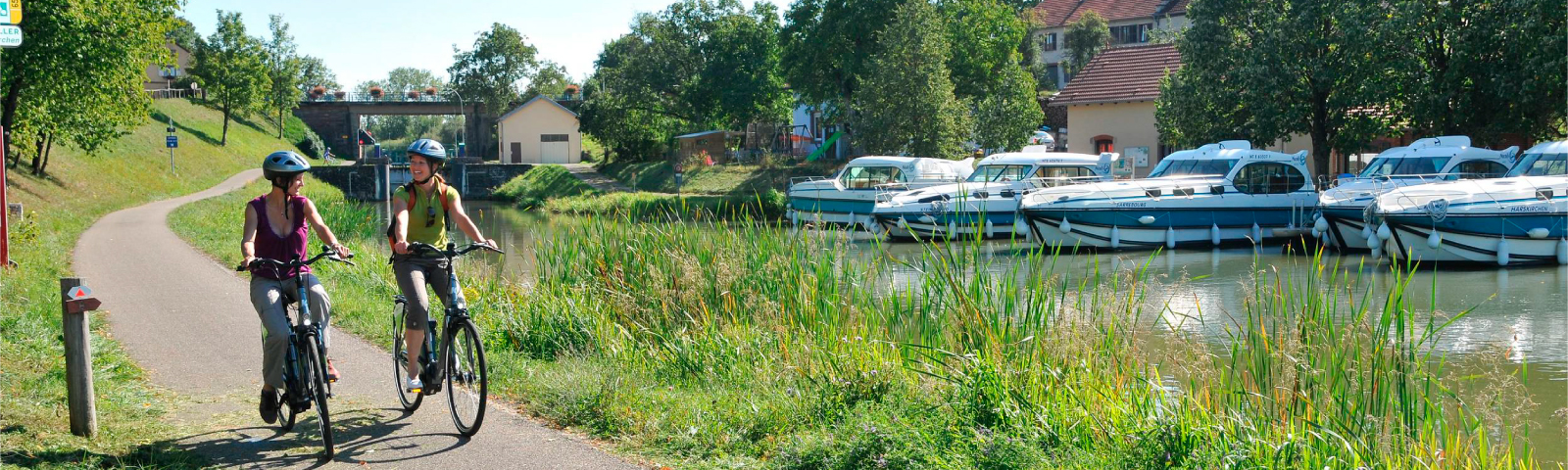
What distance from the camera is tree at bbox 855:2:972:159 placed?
1532 inches

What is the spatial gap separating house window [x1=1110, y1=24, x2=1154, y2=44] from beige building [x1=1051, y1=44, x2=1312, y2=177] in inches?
1229

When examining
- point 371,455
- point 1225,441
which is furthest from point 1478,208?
point 371,455

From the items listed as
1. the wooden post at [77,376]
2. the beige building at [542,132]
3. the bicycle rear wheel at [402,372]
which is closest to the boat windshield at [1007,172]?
the bicycle rear wheel at [402,372]

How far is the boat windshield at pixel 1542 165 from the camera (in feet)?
69.6

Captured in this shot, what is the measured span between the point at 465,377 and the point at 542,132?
239 feet

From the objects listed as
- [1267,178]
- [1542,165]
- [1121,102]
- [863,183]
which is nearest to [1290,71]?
[1267,178]

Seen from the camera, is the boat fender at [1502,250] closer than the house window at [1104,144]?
Yes

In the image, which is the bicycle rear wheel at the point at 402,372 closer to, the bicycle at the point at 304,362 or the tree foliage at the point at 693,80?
the bicycle at the point at 304,362

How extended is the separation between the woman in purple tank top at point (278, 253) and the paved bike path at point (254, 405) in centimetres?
33

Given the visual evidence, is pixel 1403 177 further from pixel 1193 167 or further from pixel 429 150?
pixel 429 150

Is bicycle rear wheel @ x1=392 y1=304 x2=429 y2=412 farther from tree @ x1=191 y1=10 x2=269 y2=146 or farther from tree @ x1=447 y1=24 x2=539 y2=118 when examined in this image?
tree @ x1=447 y1=24 x2=539 y2=118

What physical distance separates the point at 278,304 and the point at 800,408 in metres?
2.54

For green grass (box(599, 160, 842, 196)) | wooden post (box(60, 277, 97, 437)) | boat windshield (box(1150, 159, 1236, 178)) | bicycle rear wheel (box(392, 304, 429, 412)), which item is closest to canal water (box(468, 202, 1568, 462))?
boat windshield (box(1150, 159, 1236, 178))

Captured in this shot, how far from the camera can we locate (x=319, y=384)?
5.40m
